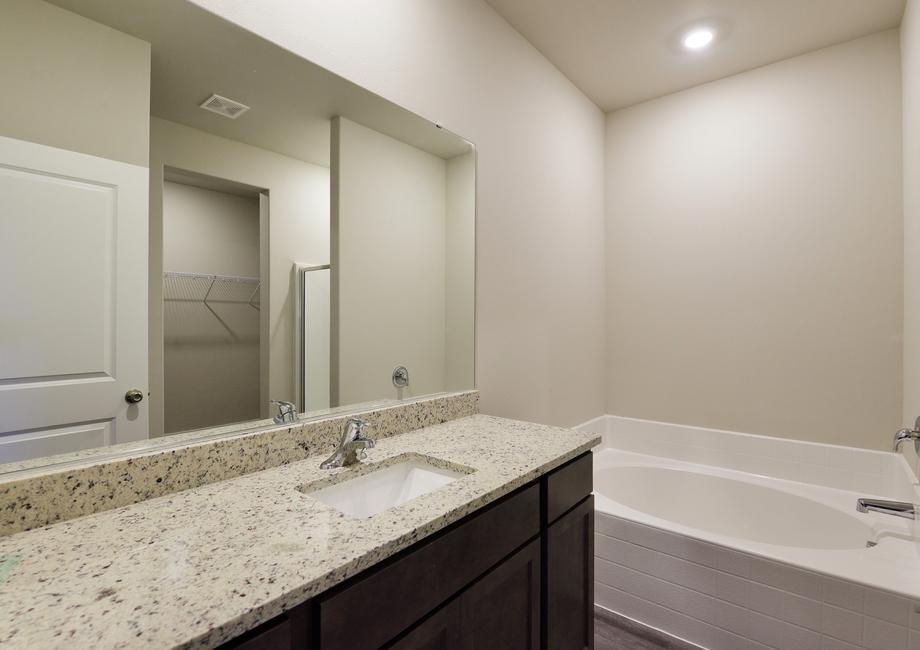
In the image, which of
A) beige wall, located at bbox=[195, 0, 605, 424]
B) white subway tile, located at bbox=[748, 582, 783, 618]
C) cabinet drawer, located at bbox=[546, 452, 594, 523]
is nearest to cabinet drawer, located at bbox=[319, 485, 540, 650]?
cabinet drawer, located at bbox=[546, 452, 594, 523]

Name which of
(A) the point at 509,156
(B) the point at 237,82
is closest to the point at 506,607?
(B) the point at 237,82

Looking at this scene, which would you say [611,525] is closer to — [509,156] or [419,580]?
[419,580]

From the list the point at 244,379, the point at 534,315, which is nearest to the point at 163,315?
the point at 244,379

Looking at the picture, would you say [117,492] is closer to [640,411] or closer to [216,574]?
[216,574]

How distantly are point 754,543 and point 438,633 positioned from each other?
145cm

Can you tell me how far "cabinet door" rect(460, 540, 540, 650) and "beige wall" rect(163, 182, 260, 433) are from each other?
2.29ft

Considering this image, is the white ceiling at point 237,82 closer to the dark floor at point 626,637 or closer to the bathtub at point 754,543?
the bathtub at point 754,543

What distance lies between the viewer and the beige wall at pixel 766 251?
2.17 m

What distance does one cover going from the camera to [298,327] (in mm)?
1264

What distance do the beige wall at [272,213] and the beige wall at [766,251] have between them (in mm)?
2201

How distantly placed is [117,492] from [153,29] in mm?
980

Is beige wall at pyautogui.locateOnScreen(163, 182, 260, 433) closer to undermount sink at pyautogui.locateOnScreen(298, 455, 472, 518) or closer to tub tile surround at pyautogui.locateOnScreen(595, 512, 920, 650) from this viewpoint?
undermount sink at pyautogui.locateOnScreen(298, 455, 472, 518)

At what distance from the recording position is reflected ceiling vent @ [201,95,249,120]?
110 cm

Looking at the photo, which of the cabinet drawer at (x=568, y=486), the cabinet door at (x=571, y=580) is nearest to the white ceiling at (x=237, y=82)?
the cabinet drawer at (x=568, y=486)
